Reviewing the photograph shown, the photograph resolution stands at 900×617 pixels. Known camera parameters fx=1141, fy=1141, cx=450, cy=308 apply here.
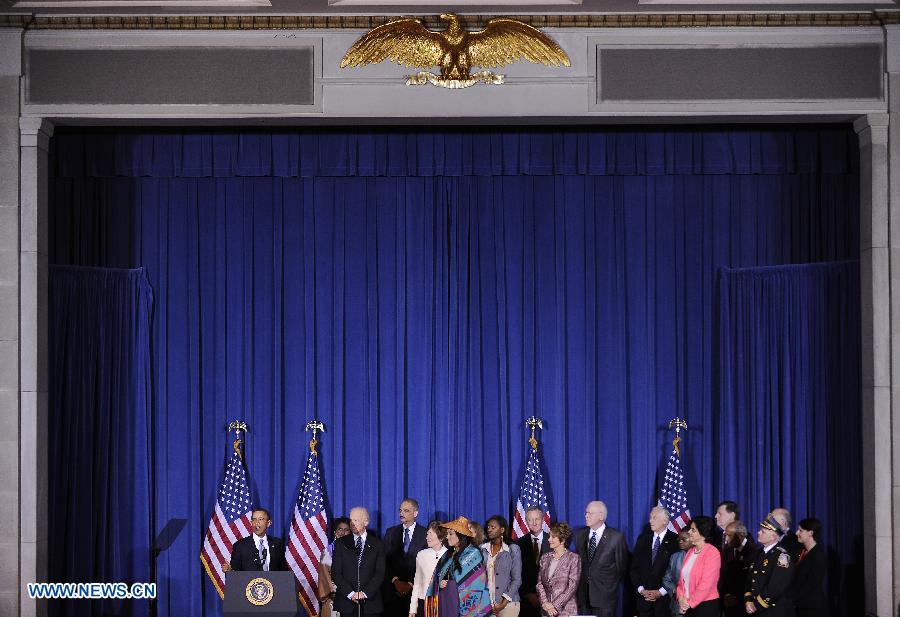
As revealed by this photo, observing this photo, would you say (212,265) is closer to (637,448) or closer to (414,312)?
(414,312)

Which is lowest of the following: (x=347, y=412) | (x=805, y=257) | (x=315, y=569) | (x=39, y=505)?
(x=315, y=569)

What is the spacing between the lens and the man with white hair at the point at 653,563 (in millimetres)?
8906

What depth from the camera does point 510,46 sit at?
8938 millimetres

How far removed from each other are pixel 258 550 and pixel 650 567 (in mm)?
3194

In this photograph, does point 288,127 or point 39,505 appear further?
point 288,127

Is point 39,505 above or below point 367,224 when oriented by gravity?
below

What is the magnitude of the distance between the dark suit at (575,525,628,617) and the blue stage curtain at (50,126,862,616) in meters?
0.81

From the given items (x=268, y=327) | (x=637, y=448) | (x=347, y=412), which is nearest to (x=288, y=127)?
(x=268, y=327)

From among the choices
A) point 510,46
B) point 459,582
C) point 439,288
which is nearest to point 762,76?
point 510,46

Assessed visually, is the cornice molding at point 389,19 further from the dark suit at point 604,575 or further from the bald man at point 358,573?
the dark suit at point 604,575

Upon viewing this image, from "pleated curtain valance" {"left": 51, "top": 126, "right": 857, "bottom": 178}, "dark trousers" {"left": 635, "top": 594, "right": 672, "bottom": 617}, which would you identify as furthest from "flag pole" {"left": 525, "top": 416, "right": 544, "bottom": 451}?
"pleated curtain valance" {"left": 51, "top": 126, "right": 857, "bottom": 178}

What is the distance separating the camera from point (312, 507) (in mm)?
9898

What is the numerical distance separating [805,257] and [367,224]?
390 cm

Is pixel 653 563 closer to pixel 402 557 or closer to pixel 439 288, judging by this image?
pixel 402 557
